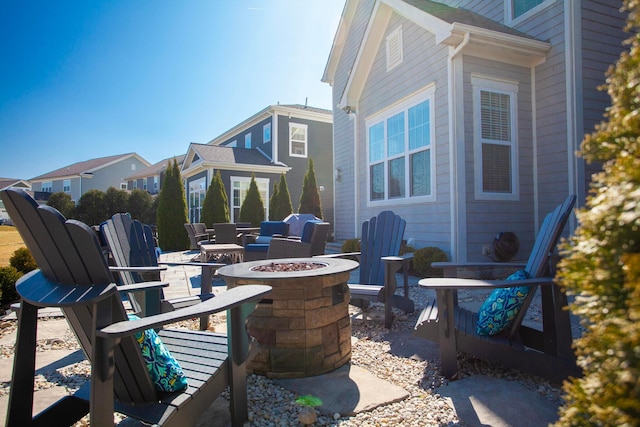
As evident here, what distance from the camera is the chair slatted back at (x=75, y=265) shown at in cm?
128

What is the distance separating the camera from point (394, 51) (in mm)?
7105

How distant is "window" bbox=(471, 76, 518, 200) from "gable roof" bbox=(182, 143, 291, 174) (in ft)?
37.9

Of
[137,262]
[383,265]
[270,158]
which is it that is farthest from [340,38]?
[137,262]

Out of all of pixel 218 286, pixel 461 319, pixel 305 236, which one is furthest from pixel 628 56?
pixel 218 286

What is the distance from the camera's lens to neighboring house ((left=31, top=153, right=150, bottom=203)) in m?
31.2

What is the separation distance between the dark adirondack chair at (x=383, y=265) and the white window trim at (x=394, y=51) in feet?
14.3

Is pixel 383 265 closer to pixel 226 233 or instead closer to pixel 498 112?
pixel 498 112

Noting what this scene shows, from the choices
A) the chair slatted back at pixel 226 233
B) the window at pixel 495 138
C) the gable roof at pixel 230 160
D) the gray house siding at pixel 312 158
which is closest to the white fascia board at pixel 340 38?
the gray house siding at pixel 312 158

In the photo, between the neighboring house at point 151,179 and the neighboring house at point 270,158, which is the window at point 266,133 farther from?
the neighboring house at point 151,179

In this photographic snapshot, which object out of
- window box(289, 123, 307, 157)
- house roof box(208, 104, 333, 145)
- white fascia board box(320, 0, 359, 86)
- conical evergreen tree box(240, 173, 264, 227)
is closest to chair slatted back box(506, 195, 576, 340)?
white fascia board box(320, 0, 359, 86)

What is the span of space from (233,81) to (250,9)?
4.24 metres

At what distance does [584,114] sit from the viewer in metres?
5.39

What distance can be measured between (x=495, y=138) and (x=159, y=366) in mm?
5734

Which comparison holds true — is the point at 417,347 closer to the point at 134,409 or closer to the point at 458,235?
the point at 134,409
